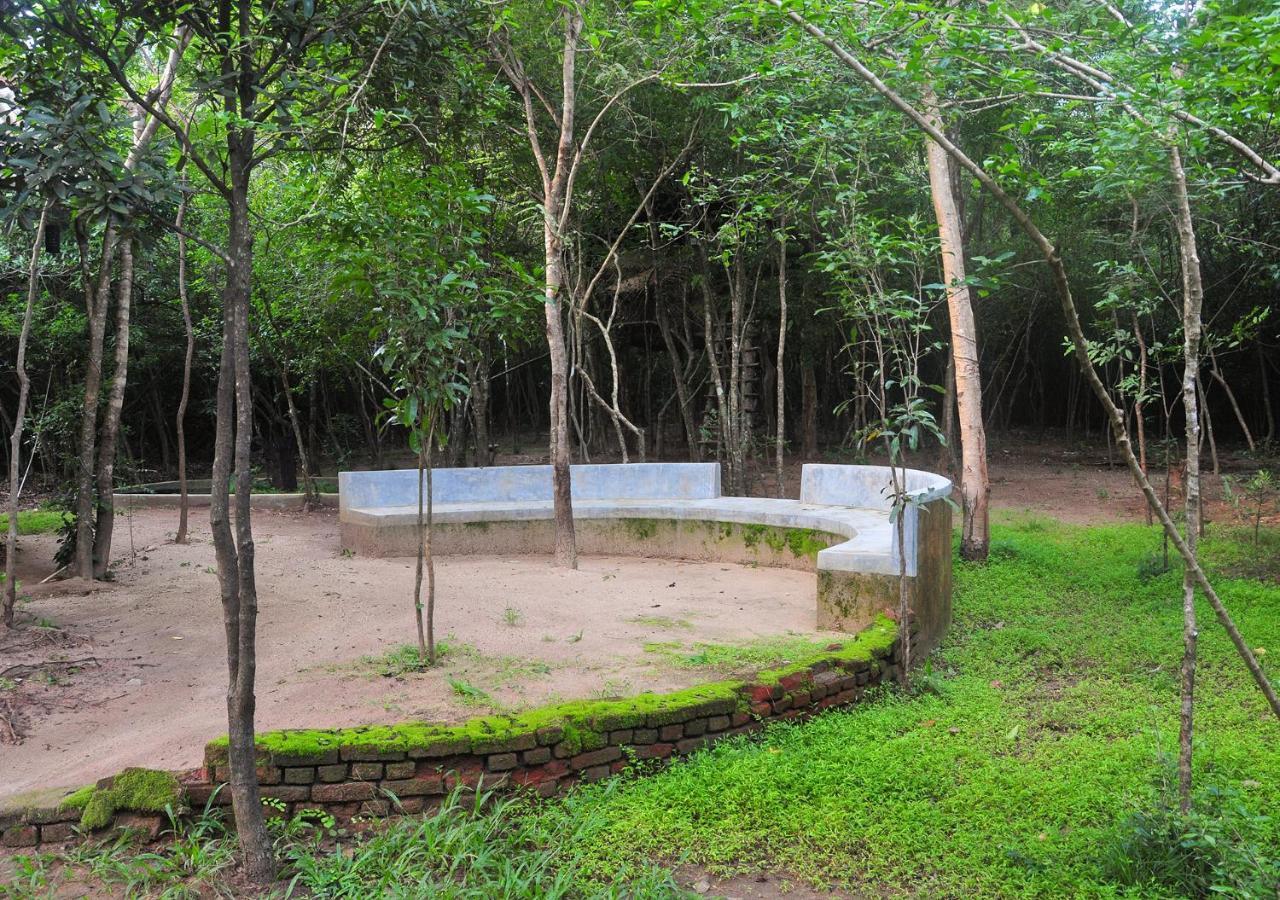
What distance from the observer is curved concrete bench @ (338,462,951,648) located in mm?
8359

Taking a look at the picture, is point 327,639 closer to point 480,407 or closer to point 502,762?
point 502,762

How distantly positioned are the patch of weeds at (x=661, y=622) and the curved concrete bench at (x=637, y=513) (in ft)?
4.97

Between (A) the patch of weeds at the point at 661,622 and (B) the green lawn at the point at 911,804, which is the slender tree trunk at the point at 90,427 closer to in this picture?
(A) the patch of weeds at the point at 661,622

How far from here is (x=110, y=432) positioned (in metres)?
7.77

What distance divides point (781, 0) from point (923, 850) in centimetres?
322

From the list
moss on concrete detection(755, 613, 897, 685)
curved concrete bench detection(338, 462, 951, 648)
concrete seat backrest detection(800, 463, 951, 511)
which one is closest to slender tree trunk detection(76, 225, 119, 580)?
curved concrete bench detection(338, 462, 951, 648)

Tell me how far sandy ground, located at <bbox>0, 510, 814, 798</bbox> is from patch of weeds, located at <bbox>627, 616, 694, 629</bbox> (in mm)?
29

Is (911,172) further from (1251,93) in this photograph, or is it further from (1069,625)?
(1251,93)

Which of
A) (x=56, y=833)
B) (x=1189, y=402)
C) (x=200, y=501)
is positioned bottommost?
(x=56, y=833)

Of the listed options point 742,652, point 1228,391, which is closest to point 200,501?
point 742,652

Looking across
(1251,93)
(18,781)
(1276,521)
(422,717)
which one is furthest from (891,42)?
(1276,521)

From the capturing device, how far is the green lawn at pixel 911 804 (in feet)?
10.3

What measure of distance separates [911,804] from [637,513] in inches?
232

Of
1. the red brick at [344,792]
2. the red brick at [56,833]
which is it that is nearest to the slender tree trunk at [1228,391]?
the red brick at [344,792]
